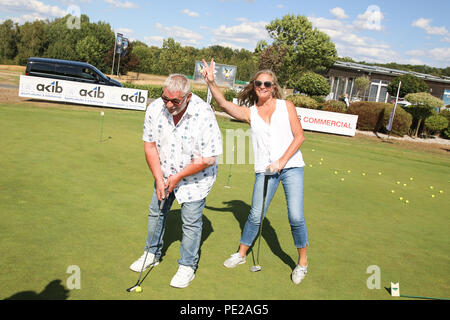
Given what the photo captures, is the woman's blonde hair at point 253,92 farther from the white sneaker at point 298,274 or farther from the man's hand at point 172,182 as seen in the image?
the white sneaker at point 298,274

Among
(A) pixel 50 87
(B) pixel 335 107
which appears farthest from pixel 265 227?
(B) pixel 335 107

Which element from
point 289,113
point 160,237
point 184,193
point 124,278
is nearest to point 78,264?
point 124,278

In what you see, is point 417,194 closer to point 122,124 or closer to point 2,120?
point 122,124

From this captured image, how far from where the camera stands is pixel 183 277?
380 cm

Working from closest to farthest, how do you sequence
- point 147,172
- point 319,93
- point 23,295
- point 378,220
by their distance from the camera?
point 23,295 → point 378,220 → point 147,172 → point 319,93

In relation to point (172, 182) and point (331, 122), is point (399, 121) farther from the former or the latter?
point (172, 182)

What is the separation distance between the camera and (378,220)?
678 cm

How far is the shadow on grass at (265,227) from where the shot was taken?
4.82m

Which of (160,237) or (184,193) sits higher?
(184,193)

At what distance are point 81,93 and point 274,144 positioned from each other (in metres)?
19.2

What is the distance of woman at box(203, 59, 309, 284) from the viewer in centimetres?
417

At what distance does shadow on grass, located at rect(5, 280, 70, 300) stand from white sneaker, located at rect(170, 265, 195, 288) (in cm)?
95

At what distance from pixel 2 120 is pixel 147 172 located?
23.7 ft

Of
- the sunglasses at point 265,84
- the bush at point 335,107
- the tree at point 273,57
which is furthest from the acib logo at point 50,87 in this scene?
the tree at point 273,57
